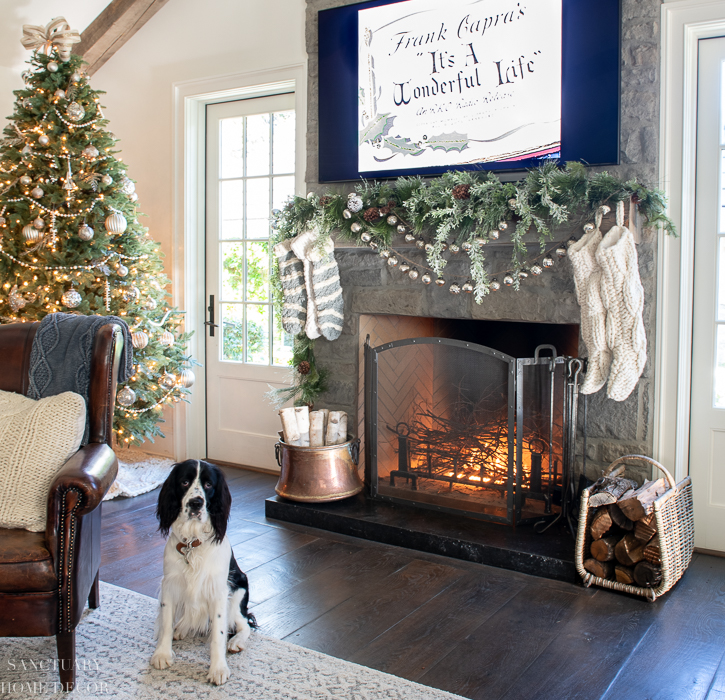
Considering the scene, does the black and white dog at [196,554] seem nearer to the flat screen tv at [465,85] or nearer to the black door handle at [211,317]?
the flat screen tv at [465,85]

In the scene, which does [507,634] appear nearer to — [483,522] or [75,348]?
[483,522]

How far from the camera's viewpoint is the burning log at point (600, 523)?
2.49 metres

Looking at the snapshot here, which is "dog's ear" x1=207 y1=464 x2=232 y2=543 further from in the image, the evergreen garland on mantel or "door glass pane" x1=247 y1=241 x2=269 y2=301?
"door glass pane" x1=247 y1=241 x2=269 y2=301

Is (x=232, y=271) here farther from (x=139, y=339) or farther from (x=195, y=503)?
(x=195, y=503)

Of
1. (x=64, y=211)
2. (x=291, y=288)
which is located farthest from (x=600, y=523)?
(x=64, y=211)

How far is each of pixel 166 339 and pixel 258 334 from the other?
0.62 metres

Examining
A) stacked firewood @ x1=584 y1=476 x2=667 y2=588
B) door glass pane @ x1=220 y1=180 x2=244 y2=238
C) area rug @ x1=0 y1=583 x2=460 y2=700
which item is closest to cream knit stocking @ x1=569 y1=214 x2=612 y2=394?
stacked firewood @ x1=584 y1=476 x2=667 y2=588

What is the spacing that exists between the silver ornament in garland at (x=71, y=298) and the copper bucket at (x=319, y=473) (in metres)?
1.24

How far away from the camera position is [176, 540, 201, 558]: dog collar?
191cm

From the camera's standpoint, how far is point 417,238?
10.1 feet

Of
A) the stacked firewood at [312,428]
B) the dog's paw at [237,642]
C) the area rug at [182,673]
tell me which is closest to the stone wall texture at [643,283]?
the stacked firewood at [312,428]

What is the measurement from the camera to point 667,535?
2.43 m

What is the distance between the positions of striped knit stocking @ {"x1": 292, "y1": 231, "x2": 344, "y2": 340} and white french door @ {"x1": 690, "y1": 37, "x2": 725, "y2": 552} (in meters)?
1.57

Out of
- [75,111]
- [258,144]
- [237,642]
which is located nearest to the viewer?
[237,642]
